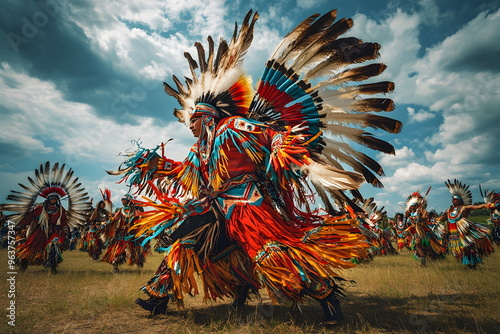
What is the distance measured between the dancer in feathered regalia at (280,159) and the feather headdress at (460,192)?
7799 mm

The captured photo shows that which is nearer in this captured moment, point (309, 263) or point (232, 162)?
point (309, 263)

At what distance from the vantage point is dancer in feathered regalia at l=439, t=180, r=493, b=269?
719 centimetres

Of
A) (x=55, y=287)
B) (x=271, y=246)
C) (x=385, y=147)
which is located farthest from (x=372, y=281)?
(x=55, y=287)

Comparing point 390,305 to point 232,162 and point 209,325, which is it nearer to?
point 209,325

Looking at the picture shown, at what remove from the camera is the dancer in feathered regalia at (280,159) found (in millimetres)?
2492

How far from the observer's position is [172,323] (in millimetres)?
2895

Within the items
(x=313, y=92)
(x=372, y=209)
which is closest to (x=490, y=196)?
(x=372, y=209)

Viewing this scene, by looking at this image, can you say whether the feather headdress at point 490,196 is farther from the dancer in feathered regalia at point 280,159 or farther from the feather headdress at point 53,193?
the feather headdress at point 53,193

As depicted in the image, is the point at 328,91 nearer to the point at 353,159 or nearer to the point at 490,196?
the point at 353,159

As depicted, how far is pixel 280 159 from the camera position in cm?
248

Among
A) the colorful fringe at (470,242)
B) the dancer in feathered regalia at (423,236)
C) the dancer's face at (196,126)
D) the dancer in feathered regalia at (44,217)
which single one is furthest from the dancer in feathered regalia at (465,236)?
the dancer in feathered regalia at (44,217)

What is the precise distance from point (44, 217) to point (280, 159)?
25.1 ft

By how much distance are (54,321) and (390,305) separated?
4350mm

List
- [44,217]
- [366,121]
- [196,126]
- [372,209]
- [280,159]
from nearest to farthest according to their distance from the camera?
[280,159]
[366,121]
[196,126]
[44,217]
[372,209]
